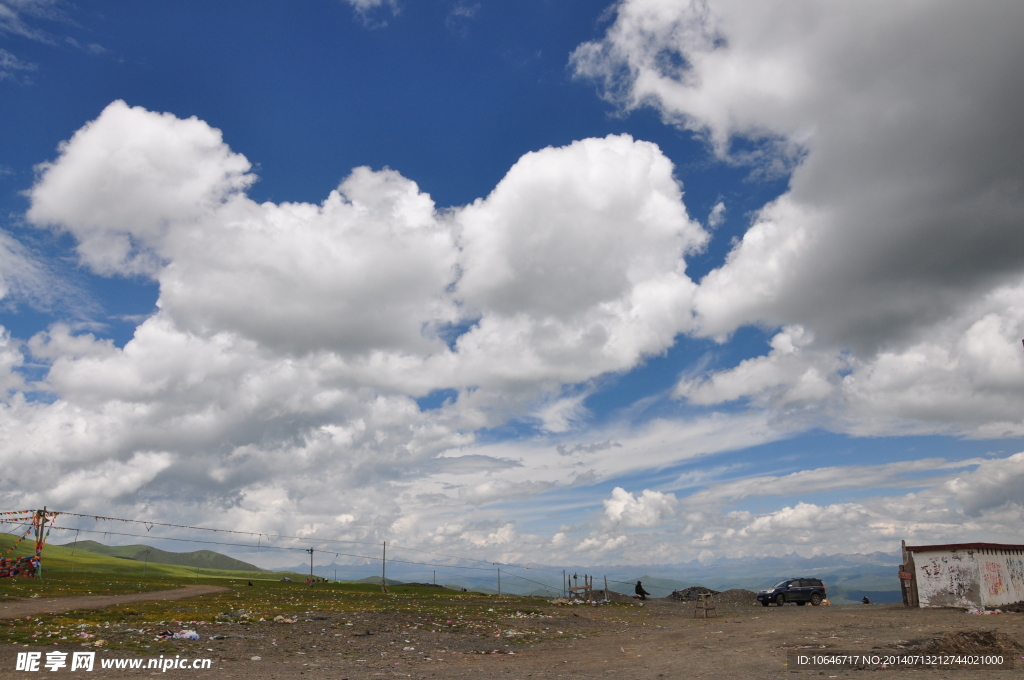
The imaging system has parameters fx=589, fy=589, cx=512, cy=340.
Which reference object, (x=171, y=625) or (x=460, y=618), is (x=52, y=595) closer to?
(x=171, y=625)

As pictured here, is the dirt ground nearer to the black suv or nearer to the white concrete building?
the white concrete building

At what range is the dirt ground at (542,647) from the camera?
1402 cm

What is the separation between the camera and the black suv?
148 ft

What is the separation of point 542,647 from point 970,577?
27859 mm

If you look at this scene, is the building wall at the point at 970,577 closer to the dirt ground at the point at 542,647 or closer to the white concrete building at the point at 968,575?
the white concrete building at the point at 968,575

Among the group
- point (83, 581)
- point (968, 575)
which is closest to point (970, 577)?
point (968, 575)

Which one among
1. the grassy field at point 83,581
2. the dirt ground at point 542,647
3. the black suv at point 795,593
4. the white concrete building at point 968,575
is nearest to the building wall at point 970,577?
the white concrete building at point 968,575

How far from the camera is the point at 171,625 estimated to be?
64.5ft

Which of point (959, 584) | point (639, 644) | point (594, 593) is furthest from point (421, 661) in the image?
point (594, 593)

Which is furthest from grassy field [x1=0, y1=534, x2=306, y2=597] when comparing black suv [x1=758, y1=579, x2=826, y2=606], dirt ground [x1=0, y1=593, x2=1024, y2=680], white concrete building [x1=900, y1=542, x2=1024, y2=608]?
white concrete building [x1=900, y1=542, x2=1024, y2=608]

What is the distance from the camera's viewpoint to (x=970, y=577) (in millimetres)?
33031

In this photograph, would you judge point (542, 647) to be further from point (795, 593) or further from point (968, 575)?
point (795, 593)

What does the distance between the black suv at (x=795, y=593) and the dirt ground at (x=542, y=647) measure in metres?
18.0

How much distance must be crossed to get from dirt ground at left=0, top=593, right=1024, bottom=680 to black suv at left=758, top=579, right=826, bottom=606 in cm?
1799
